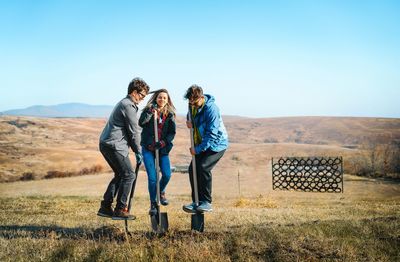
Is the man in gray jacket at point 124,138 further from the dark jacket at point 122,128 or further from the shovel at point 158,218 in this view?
the shovel at point 158,218

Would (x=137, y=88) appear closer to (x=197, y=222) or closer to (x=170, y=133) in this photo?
(x=170, y=133)

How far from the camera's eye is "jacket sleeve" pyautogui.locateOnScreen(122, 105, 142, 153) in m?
5.46

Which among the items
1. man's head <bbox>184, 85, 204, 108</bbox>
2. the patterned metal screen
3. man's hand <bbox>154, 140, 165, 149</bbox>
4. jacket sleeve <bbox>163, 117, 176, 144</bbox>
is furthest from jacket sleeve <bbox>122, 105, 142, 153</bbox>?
the patterned metal screen

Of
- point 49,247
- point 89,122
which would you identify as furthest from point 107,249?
point 89,122

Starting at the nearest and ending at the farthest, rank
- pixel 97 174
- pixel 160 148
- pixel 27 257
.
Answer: pixel 27 257
pixel 160 148
pixel 97 174

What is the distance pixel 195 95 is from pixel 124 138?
120 centimetres

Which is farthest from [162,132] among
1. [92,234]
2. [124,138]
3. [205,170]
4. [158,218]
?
[92,234]

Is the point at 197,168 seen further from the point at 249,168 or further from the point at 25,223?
the point at 249,168

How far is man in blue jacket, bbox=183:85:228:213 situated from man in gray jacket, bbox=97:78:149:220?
2.47 feet

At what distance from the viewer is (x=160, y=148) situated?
6.18m

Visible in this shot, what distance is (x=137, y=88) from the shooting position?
559 cm

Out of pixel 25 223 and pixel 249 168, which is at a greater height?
pixel 25 223

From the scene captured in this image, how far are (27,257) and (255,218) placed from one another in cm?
424

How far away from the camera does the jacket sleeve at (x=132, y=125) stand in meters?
5.46
